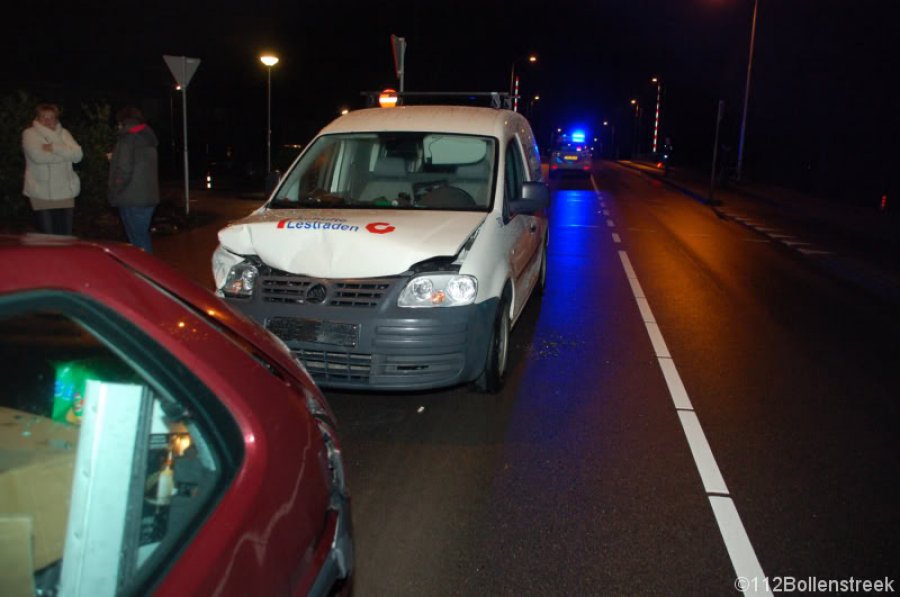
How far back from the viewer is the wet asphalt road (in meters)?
3.77

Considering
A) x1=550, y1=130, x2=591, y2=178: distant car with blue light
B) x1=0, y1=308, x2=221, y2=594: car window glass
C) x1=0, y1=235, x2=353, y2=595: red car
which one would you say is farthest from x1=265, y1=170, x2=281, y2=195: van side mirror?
x1=550, y1=130, x2=591, y2=178: distant car with blue light

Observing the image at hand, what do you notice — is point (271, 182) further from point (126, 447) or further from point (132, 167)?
point (126, 447)

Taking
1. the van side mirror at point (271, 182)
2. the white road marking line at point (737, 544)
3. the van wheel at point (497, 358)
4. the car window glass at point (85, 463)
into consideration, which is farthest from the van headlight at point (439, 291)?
the car window glass at point (85, 463)

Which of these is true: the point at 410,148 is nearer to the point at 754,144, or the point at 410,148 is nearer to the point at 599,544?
the point at 599,544

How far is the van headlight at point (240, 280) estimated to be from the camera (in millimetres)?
5605

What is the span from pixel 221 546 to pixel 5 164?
12.2m

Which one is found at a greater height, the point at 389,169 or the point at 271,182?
the point at 389,169

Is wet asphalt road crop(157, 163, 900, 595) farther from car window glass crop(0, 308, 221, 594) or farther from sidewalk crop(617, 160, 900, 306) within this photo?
sidewalk crop(617, 160, 900, 306)

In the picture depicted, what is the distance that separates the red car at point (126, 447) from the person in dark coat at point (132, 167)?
297 inches

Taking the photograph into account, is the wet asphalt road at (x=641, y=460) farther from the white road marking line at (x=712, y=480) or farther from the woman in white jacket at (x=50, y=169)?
the woman in white jacket at (x=50, y=169)

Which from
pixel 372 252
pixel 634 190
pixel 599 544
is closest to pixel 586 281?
pixel 372 252

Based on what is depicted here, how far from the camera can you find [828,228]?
1970 centimetres

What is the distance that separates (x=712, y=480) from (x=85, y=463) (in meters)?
3.82

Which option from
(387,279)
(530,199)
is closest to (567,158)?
(530,199)
